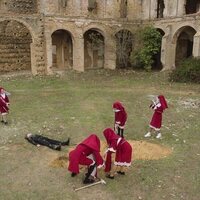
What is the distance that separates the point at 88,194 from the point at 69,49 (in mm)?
22741

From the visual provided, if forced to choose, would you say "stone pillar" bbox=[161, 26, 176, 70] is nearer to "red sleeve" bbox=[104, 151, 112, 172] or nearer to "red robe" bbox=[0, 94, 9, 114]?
"red robe" bbox=[0, 94, 9, 114]

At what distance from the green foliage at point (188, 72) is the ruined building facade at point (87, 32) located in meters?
2.45

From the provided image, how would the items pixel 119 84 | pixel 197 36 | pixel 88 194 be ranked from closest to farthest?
pixel 88 194 → pixel 119 84 → pixel 197 36

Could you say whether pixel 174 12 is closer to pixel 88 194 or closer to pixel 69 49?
pixel 69 49

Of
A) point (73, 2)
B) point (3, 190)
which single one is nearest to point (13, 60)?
point (73, 2)

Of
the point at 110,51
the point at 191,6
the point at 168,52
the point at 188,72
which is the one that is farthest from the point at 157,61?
Result: the point at 188,72

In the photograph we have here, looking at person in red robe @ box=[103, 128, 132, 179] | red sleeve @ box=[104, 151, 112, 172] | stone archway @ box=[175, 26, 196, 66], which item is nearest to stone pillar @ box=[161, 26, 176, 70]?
stone archway @ box=[175, 26, 196, 66]

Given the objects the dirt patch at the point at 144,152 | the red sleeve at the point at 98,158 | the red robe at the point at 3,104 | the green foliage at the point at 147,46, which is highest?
the green foliage at the point at 147,46

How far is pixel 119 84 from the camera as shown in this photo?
21.4 m

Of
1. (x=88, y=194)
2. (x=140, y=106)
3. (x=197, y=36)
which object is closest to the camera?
(x=88, y=194)

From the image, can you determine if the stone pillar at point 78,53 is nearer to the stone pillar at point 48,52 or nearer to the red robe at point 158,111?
the stone pillar at point 48,52

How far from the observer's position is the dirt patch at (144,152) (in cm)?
876

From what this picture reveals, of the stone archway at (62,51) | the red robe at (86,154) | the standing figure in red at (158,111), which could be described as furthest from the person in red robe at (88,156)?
the stone archway at (62,51)

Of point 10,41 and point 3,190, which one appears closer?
point 3,190
